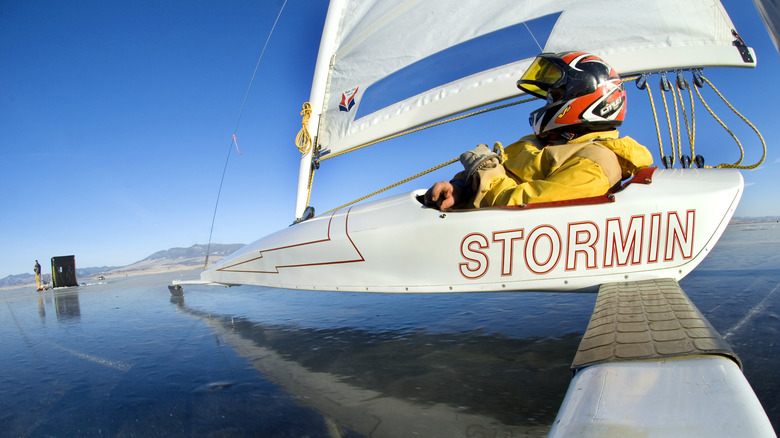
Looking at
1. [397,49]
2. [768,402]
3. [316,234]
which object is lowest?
[768,402]

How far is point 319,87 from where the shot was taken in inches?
175

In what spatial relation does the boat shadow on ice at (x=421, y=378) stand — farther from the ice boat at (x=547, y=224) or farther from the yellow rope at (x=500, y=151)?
the yellow rope at (x=500, y=151)

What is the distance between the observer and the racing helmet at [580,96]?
7.66 feet

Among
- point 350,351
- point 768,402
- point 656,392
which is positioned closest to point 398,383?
point 350,351

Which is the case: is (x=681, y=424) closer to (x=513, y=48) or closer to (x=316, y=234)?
(x=316, y=234)

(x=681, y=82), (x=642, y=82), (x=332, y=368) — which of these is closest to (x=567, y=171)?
(x=332, y=368)

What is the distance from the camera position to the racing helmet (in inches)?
92.0

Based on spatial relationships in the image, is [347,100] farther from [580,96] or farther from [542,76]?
[580,96]

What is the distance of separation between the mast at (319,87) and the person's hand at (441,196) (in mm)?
2331

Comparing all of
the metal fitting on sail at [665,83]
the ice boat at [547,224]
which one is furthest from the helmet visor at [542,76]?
the metal fitting on sail at [665,83]

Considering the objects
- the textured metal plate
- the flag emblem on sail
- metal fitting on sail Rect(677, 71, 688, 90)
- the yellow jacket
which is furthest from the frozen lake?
the flag emblem on sail

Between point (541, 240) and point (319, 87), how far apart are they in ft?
11.1

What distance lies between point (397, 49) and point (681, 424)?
14.0ft

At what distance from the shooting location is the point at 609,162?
2.20 m
